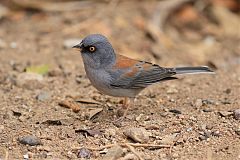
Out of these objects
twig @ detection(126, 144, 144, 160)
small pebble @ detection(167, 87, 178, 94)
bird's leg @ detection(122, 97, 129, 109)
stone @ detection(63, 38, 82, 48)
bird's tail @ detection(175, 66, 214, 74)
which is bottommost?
twig @ detection(126, 144, 144, 160)

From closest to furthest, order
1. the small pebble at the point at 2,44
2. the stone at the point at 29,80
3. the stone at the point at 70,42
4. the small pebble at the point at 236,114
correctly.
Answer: the small pebble at the point at 236,114, the stone at the point at 29,80, the small pebble at the point at 2,44, the stone at the point at 70,42

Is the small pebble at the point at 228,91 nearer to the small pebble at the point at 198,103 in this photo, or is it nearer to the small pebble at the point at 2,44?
the small pebble at the point at 198,103

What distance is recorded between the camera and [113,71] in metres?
6.62

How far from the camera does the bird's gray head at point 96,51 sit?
649cm

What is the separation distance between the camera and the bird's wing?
665cm

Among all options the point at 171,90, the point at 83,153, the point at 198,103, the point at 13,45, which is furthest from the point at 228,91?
the point at 13,45

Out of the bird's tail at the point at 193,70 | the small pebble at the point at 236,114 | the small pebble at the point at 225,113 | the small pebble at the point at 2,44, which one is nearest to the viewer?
the small pebble at the point at 236,114

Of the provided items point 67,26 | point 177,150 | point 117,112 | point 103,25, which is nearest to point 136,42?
point 103,25

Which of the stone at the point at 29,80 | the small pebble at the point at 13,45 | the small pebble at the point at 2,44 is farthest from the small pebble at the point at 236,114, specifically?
the small pebble at the point at 2,44

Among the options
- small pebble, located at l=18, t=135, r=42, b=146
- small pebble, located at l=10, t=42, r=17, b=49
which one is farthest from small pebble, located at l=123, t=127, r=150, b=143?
small pebble, located at l=10, t=42, r=17, b=49

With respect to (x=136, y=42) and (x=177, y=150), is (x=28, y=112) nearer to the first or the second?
(x=177, y=150)

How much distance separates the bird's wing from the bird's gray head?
0.55 feet

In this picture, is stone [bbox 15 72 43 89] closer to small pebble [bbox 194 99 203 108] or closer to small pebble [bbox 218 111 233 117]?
small pebble [bbox 194 99 203 108]

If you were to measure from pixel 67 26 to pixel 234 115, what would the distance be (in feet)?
15.3
